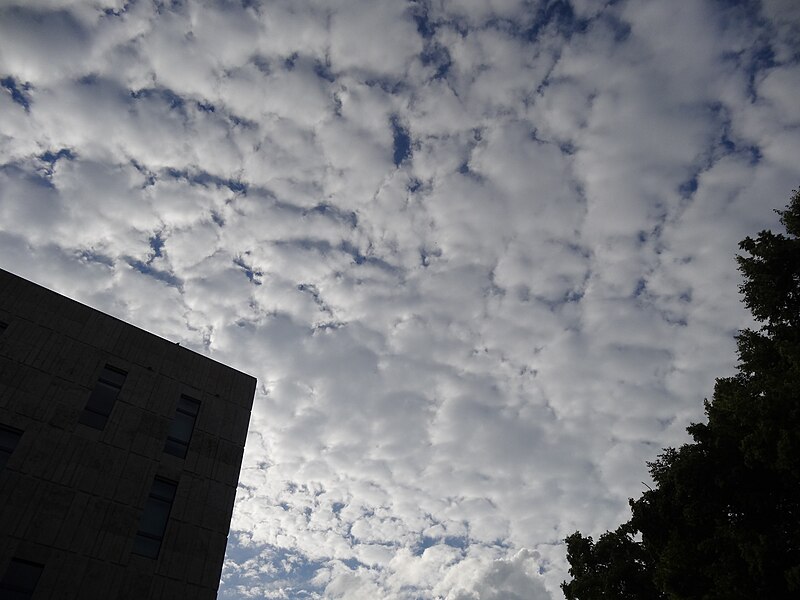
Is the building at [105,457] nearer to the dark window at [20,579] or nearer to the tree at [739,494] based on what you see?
the dark window at [20,579]

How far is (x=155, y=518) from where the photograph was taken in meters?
19.9

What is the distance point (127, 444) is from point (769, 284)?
23010 mm

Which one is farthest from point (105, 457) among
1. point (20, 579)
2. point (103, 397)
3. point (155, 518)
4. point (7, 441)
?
point (20, 579)

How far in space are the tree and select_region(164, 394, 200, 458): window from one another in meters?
15.5

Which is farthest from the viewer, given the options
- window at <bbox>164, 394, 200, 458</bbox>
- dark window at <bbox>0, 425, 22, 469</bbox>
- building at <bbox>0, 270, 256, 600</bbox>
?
window at <bbox>164, 394, 200, 458</bbox>

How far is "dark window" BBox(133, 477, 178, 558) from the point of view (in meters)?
19.1

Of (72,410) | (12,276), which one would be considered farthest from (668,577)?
(12,276)

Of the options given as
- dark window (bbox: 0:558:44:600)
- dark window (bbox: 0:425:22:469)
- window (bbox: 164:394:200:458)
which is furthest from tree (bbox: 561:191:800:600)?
dark window (bbox: 0:425:22:469)

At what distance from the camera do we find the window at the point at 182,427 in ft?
71.8

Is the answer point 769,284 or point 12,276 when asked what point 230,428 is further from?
point 769,284

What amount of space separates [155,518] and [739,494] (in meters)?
19.1

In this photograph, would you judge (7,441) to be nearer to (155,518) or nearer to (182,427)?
(155,518)

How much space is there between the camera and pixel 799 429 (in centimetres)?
1348

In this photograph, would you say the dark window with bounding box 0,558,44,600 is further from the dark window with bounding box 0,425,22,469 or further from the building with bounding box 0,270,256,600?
the dark window with bounding box 0,425,22,469
